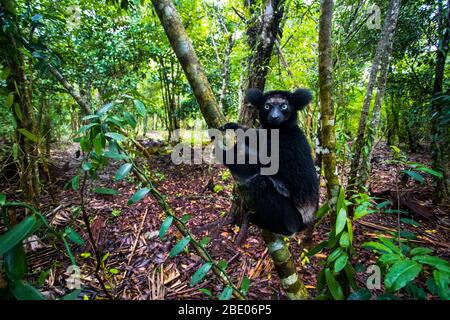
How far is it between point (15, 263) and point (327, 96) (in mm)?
2448

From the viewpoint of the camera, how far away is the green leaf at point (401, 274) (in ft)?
3.51

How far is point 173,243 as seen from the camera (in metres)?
3.47

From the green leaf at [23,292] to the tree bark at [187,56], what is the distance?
4.23 ft

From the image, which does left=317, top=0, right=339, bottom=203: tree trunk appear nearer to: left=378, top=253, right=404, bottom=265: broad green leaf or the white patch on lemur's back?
the white patch on lemur's back

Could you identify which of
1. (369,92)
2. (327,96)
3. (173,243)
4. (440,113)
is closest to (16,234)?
(327,96)

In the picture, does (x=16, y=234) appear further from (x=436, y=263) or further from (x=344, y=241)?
(x=436, y=263)

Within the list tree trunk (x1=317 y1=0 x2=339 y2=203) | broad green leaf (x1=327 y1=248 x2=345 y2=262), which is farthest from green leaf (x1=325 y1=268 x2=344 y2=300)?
tree trunk (x1=317 y1=0 x2=339 y2=203)

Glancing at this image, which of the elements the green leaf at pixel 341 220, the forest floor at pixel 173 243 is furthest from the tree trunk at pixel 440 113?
the green leaf at pixel 341 220

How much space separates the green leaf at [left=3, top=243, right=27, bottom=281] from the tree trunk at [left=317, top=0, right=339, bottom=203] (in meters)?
2.10

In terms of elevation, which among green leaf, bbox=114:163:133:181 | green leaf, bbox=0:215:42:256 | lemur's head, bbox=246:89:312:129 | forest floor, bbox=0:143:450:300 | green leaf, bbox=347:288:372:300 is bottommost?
forest floor, bbox=0:143:450:300

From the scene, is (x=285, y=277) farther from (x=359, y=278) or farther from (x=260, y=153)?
(x=359, y=278)

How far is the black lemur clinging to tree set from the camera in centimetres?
228
